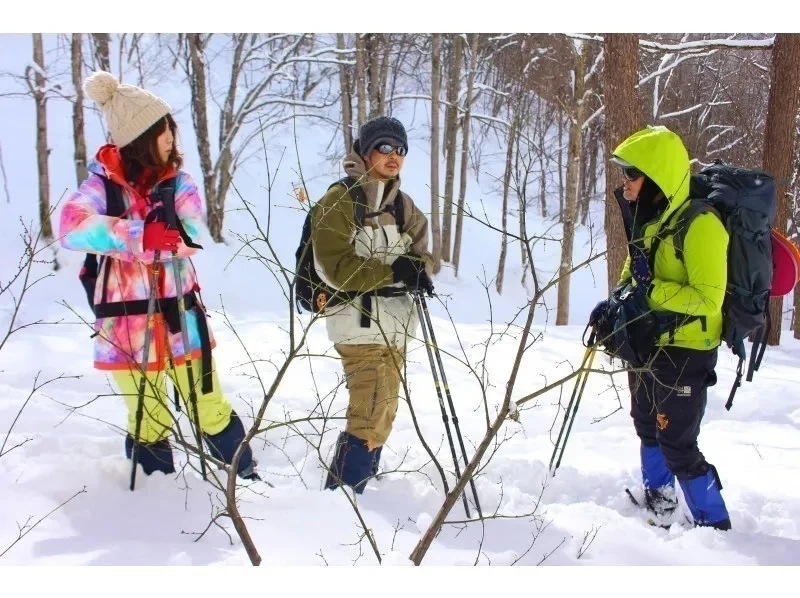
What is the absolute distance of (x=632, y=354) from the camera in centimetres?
282

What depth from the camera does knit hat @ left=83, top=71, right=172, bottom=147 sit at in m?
→ 2.78

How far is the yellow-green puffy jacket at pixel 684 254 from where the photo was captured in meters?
2.54

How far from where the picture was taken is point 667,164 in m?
2.63

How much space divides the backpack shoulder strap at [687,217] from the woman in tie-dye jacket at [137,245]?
2070 millimetres

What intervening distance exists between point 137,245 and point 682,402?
241 cm

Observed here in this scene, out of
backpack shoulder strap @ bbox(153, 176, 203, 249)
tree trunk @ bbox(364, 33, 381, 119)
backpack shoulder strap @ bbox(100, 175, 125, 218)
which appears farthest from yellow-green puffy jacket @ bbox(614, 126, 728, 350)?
tree trunk @ bbox(364, 33, 381, 119)

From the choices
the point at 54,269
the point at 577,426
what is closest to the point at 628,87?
the point at 577,426

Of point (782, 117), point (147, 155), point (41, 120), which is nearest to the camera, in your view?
point (147, 155)

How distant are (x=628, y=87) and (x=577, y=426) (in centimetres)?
309

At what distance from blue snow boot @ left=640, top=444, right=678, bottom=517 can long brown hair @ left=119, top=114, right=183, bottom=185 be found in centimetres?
262

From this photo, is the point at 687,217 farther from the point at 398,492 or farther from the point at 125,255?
the point at 125,255

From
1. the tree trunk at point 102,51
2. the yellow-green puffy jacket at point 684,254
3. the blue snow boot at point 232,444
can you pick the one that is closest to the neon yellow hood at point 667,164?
the yellow-green puffy jacket at point 684,254

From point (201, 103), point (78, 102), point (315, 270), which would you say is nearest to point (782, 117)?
point (315, 270)

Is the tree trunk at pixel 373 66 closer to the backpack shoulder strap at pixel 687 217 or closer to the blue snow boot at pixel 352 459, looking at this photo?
the blue snow boot at pixel 352 459
